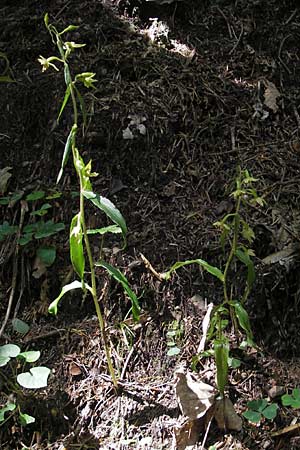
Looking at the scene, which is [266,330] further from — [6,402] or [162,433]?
[6,402]

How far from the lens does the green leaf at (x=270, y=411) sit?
1.91 meters

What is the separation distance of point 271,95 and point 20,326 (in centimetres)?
156

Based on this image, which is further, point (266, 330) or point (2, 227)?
point (2, 227)

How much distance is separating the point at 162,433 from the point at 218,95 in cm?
157

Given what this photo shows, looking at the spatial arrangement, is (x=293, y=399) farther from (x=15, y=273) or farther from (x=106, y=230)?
(x=15, y=273)

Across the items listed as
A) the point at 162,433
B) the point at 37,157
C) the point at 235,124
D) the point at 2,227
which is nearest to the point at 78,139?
the point at 37,157

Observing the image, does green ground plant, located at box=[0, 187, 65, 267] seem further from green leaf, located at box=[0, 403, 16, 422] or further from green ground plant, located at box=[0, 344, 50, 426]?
green leaf, located at box=[0, 403, 16, 422]

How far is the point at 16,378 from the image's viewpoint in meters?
2.14

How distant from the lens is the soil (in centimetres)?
205

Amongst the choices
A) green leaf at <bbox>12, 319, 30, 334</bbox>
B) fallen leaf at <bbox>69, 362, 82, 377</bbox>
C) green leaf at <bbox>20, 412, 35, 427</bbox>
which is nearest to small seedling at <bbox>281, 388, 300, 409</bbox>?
fallen leaf at <bbox>69, 362, 82, 377</bbox>

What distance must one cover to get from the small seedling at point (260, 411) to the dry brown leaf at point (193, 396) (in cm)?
13

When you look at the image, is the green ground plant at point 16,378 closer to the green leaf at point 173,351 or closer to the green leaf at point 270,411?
the green leaf at point 173,351

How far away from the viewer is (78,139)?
269 cm

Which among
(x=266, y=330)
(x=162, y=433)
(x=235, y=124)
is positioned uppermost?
(x=235, y=124)
